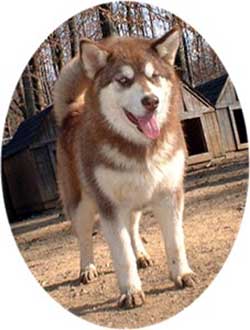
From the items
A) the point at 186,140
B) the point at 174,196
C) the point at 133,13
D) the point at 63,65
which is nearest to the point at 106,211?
the point at 174,196

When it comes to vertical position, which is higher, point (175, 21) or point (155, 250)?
point (175, 21)

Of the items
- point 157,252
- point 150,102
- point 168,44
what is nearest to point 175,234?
point 157,252

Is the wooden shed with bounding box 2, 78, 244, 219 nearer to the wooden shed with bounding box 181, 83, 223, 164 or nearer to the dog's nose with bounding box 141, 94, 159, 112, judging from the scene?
the wooden shed with bounding box 181, 83, 223, 164

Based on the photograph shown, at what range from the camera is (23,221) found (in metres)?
1.65

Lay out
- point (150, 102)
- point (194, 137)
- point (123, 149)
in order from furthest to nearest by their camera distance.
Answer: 1. point (194, 137)
2. point (123, 149)
3. point (150, 102)

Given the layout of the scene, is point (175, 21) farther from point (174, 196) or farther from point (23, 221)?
point (23, 221)

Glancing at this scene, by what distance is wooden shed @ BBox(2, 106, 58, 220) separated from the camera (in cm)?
163

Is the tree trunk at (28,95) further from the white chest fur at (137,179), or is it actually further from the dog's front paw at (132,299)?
the dog's front paw at (132,299)

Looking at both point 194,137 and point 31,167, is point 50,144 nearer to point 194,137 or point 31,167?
point 31,167

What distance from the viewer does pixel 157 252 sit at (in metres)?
1.74

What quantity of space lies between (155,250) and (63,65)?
601 mm

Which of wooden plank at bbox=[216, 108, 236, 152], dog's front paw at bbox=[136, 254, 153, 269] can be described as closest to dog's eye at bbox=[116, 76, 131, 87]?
wooden plank at bbox=[216, 108, 236, 152]

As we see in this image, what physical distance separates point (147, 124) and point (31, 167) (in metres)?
0.35

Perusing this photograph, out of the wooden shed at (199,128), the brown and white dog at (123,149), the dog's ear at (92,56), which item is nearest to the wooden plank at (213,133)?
the wooden shed at (199,128)
